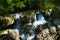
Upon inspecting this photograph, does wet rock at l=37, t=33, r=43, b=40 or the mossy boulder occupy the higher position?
the mossy boulder

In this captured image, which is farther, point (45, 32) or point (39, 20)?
point (39, 20)

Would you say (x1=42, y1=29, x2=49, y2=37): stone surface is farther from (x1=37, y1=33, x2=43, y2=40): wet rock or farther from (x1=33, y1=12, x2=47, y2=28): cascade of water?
(x1=33, y1=12, x2=47, y2=28): cascade of water

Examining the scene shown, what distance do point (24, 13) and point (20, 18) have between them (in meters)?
0.67

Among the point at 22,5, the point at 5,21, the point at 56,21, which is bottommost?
the point at 56,21

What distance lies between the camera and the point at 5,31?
16672 mm

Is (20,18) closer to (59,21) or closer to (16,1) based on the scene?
(16,1)

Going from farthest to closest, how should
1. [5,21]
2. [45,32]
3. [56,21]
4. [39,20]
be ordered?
[39,20], [56,21], [5,21], [45,32]

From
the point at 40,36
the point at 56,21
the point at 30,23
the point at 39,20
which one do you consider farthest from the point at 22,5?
the point at 40,36

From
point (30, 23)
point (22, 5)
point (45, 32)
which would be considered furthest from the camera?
point (22, 5)

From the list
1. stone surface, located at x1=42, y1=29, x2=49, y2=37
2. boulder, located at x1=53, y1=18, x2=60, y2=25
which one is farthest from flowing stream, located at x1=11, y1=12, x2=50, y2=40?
stone surface, located at x1=42, y1=29, x2=49, y2=37

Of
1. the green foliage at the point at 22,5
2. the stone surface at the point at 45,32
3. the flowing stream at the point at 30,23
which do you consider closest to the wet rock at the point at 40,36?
the stone surface at the point at 45,32

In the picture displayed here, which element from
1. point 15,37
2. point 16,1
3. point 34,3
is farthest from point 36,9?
point 15,37

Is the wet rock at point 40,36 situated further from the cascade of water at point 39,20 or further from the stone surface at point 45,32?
the cascade of water at point 39,20

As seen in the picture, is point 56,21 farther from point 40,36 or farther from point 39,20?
point 40,36
